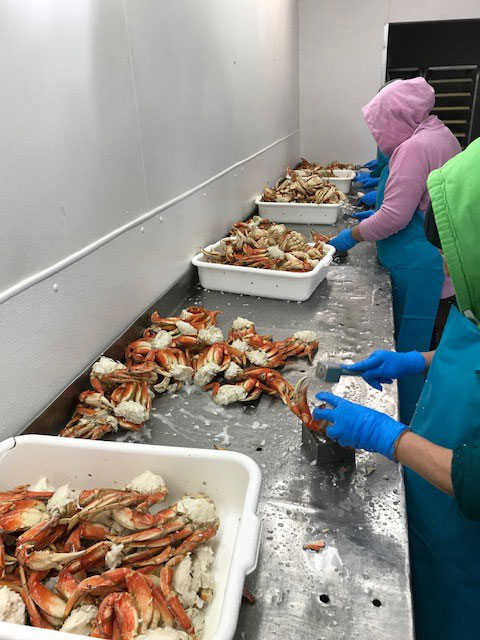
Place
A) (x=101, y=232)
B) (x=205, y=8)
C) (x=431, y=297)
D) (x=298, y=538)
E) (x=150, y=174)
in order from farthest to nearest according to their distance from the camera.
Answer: (x=431, y=297) < (x=205, y=8) < (x=150, y=174) < (x=101, y=232) < (x=298, y=538)

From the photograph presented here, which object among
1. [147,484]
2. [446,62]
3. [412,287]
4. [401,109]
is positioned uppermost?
[446,62]

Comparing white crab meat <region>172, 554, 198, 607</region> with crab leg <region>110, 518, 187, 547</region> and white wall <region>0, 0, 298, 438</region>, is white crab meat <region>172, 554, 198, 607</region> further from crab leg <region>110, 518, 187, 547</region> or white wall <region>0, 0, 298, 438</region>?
white wall <region>0, 0, 298, 438</region>

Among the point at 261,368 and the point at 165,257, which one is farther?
the point at 165,257

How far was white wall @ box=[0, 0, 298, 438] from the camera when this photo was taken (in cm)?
125

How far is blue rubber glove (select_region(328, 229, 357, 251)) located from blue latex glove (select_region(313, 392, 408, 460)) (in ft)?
5.41

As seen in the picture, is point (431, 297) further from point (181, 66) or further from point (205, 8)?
point (205, 8)

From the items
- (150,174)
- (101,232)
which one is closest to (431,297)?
(150,174)

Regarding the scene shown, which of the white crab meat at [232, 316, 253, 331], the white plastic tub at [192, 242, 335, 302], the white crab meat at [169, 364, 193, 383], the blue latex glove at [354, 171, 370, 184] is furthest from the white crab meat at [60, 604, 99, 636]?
the blue latex glove at [354, 171, 370, 184]

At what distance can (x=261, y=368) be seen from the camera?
1.65m

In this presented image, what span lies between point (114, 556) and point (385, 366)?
925mm

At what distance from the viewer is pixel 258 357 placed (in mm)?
1709

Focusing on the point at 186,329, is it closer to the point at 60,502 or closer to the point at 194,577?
the point at 60,502

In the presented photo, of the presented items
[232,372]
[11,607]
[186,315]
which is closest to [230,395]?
[232,372]

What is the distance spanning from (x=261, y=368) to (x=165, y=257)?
0.78m
